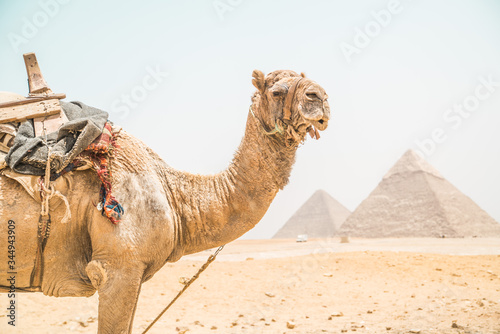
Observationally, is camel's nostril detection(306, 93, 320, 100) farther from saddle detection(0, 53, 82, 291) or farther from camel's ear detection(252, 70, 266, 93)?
saddle detection(0, 53, 82, 291)

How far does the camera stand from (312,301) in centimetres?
1275

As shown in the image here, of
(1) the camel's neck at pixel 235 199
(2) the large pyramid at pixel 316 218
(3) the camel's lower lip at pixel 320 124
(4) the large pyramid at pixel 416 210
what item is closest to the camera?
(3) the camel's lower lip at pixel 320 124

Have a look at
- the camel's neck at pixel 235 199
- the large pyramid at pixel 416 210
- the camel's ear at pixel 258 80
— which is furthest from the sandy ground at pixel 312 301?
the large pyramid at pixel 416 210

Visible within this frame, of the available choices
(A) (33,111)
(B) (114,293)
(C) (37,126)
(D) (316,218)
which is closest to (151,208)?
(B) (114,293)

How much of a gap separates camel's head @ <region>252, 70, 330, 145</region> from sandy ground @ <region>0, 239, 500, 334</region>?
213 inches

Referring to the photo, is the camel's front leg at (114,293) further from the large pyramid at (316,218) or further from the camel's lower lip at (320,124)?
the large pyramid at (316,218)

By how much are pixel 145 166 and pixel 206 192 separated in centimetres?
61

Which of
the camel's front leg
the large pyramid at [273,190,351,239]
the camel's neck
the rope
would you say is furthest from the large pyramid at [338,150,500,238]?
the rope

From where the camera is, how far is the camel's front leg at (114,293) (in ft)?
11.5

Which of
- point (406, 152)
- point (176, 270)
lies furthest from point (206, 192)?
point (406, 152)

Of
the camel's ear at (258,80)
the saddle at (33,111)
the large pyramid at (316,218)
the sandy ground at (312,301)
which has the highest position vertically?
the camel's ear at (258,80)

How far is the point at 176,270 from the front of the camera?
17312 mm

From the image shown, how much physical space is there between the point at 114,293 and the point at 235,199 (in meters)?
1.32

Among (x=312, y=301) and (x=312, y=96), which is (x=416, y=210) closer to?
(x=312, y=301)
